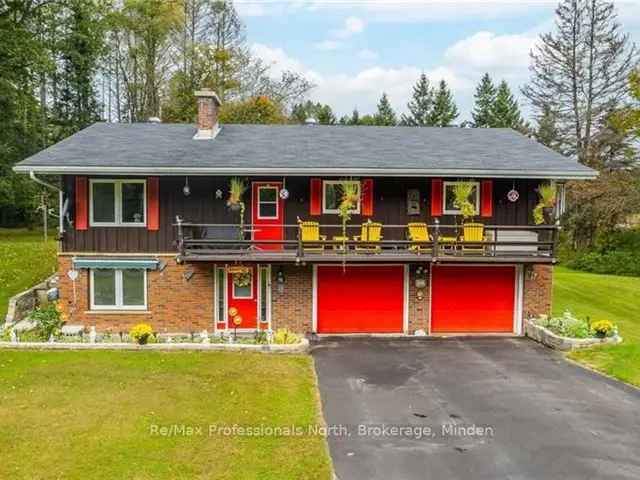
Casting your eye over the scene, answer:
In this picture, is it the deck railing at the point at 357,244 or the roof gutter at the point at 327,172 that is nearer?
the roof gutter at the point at 327,172

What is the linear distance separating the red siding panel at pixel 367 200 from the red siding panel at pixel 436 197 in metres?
1.76

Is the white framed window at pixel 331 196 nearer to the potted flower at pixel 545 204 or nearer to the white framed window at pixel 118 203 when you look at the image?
the white framed window at pixel 118 203

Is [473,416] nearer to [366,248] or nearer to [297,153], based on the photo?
[366,248]

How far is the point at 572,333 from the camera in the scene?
1375 centimetres

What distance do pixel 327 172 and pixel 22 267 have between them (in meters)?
13.9

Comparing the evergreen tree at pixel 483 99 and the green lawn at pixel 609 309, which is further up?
the evergreen tree at pixel 483 99

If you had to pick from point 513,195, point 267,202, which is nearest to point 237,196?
point 267,202

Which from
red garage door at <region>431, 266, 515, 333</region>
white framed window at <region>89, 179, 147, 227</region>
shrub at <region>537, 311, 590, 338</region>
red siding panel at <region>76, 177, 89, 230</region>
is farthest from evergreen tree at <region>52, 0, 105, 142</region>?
shrub at <region>537, 311, 590, 338</region>

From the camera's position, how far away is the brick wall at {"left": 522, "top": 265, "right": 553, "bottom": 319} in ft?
50.1

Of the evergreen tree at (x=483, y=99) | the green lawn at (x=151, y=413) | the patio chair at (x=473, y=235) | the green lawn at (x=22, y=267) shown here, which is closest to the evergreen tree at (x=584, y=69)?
the evergreen tree at (x=483, y=99)

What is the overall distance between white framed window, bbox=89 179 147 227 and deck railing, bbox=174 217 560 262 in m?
1.22

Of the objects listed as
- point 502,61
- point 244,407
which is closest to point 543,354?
point 244,407

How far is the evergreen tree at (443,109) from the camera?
52969mm

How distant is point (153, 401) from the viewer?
9273mm
